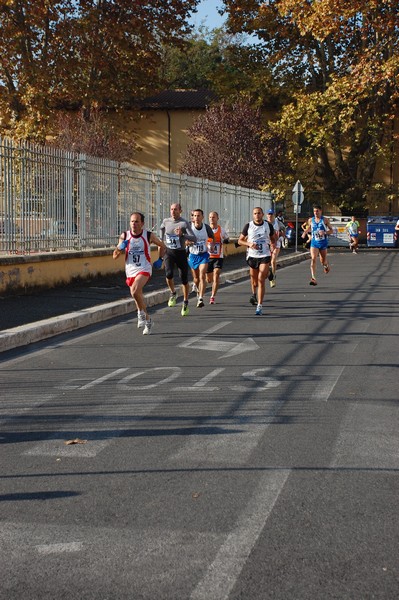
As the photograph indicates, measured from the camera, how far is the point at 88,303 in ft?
48.9

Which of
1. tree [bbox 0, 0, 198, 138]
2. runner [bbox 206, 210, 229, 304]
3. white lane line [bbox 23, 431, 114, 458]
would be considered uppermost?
tree [bbox 0, 0, 198, 138]

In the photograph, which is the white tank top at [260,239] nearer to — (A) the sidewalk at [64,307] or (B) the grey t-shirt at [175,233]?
(B) the grey t-shirt at [175,233]

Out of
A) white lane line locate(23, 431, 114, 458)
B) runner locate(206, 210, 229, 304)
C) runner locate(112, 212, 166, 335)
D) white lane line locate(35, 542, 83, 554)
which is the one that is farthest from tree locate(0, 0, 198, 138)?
white lane line locate(35, 542, 83, 554)

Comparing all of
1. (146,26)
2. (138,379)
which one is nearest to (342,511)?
(138,379)

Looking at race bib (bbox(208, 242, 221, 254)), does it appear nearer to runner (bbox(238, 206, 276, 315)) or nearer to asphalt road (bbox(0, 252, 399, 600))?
runner (bbox(238, 206, 276, 315))

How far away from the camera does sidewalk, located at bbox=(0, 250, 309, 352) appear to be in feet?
37.2

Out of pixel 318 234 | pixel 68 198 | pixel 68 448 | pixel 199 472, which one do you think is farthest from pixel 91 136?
pixel 199 472

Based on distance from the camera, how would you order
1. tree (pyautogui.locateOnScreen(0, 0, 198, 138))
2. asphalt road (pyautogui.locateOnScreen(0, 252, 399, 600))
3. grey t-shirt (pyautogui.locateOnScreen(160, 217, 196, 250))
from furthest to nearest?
tree (pyautogui.locateOnScreen(0, 0, 198, 138)), grey t-shirt (pyautogui.locateOnScreen(160, 217, 196, 250)), asphalt road (pyautogui.locateOnScreen(0, 252, 399, 600))

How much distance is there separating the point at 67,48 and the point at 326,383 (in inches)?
1391

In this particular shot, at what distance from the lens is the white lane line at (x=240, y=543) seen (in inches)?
143

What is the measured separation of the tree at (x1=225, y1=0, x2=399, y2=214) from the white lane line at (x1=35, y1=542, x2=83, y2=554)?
38.6m

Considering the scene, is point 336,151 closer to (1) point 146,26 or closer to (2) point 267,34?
(2) point 267,34

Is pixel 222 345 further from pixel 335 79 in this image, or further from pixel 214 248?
pixel 335 79

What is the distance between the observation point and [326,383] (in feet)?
27.3
